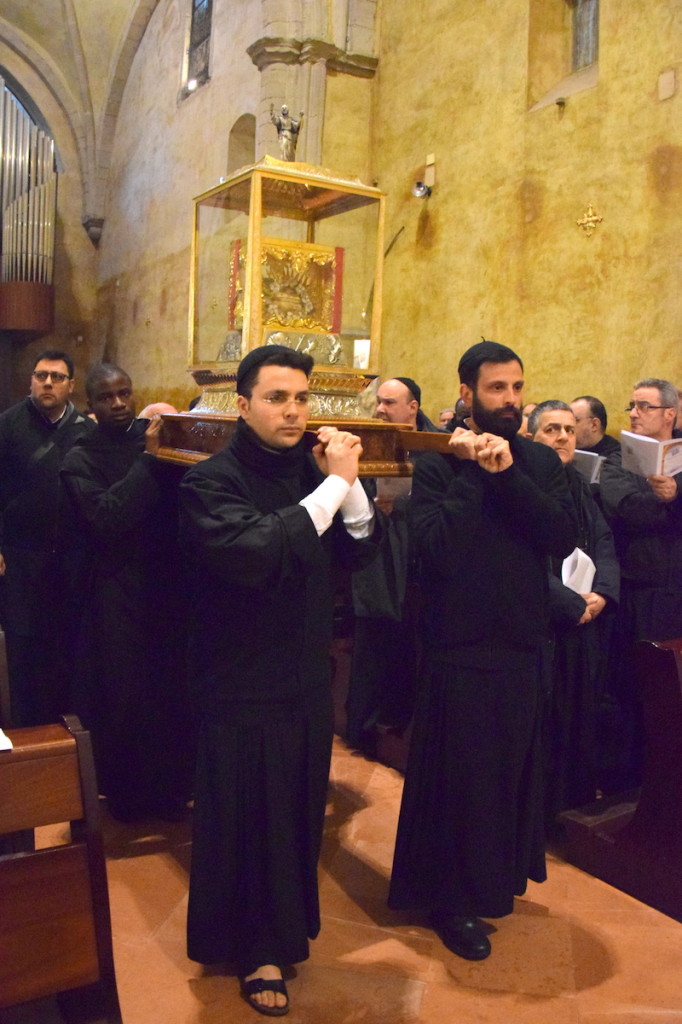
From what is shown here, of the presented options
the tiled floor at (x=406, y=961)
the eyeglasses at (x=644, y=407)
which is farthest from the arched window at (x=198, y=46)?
the tiled floor at (x=406, y=961)

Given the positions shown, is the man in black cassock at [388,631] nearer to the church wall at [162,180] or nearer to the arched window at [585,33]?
the arched window at [585,33]

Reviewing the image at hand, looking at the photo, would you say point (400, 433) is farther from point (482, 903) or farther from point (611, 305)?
point (611, 305)

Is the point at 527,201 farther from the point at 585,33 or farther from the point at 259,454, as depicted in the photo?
the point at 259,454

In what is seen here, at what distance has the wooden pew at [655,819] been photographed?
10.4ft

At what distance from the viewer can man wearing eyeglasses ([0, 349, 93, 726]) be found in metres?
4.20

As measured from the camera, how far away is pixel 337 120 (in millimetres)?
8414

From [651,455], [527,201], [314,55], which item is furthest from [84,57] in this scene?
[651,455]

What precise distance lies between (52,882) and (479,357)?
1.81 m

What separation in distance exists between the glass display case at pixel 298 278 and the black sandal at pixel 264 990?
168 centimetres

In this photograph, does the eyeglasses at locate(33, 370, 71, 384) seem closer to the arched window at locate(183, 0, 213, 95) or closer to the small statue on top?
the small statue on top

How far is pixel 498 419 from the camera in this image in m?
2.81

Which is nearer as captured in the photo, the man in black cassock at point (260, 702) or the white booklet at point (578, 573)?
the man in black cassock at point (260, 702)

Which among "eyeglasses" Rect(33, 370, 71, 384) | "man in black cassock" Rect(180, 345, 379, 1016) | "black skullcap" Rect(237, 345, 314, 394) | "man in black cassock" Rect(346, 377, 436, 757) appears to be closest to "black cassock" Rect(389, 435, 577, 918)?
"man in black cassock" Rect(180, 345, 379, 1016)

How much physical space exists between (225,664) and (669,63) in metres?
4.99
